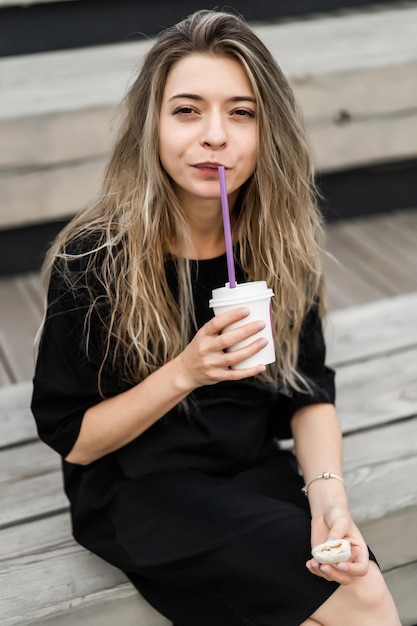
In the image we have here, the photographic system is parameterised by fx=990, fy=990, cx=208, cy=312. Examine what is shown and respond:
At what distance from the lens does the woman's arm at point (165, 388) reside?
123cm

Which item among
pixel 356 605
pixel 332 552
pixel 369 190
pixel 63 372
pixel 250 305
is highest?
Answer: pixel 250 305

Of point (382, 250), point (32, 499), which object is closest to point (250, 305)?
point (32, 499)

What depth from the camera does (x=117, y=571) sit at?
1497 mm

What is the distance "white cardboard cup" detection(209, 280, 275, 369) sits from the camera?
4.01 ft

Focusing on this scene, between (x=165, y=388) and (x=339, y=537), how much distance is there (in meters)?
0.31

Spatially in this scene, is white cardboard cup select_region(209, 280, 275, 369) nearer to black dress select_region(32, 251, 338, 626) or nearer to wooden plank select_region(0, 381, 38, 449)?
black dress select_region(32, 251, 338, 626)

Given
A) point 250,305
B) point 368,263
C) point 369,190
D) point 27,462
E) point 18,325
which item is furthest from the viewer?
point 369,190

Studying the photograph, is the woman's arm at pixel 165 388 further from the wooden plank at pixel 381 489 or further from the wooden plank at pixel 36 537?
the wooden plank at pixel 381 489

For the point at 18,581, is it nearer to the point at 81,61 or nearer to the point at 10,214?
the point at 10,214

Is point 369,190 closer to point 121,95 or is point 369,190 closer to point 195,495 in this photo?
point 121,95

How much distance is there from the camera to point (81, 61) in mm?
2758

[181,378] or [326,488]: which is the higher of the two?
[181,378]

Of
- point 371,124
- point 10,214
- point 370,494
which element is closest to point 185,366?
point 370,494

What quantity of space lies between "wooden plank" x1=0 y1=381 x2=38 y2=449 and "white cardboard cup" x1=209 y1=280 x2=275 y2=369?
70 cm
